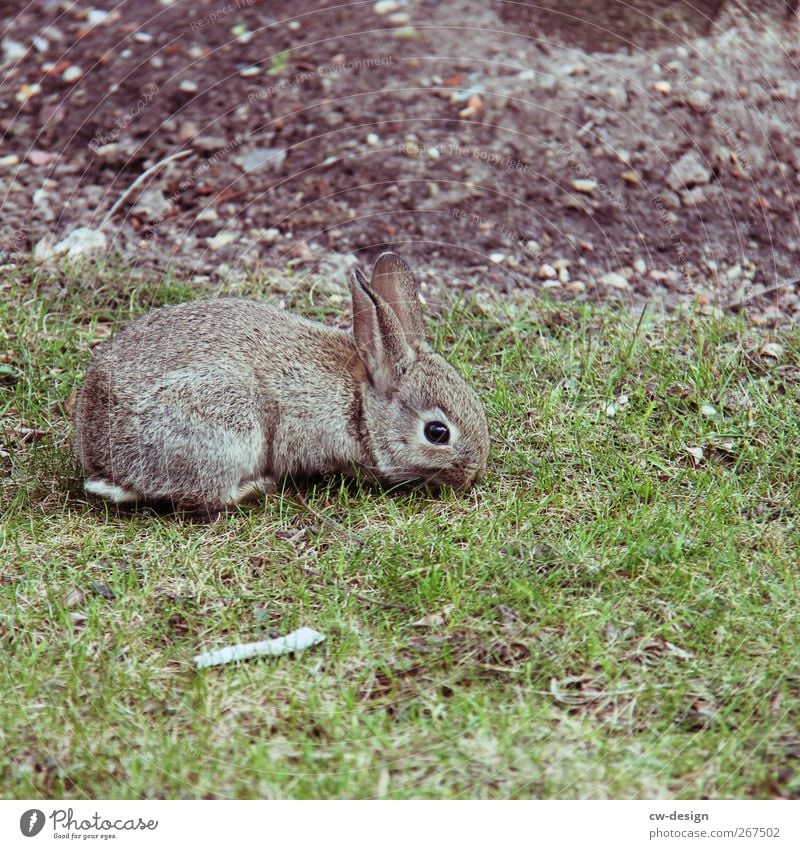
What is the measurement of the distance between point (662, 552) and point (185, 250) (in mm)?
4278

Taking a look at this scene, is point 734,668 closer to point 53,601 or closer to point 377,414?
point 377,414

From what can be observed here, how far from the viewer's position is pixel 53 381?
6781mm

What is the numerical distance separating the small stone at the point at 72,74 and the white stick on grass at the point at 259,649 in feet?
18.8

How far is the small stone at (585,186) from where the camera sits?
26.3 ft

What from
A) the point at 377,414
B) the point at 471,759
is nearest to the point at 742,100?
the point at 377,414

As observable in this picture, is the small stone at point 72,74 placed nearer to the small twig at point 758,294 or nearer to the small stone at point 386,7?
the small stone at point 386,7

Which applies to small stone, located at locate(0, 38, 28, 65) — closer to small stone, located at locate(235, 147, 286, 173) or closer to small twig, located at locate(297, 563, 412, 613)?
small stone, located at locate(235, 147, 286, 173)

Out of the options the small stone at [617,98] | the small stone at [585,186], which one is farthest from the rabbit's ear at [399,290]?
the small stone at [617,98]

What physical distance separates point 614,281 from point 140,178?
361 cm

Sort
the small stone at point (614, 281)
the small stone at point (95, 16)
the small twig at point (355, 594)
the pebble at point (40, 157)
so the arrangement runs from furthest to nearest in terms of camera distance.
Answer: the small stone at point (95, 16), the pebble at point (40, 157), the small stone at point (614, 281), the small twig at point (355, 594)

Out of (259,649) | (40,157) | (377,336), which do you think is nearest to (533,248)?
(377,336)

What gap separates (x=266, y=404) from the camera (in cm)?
575
